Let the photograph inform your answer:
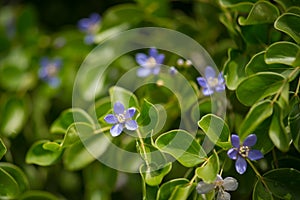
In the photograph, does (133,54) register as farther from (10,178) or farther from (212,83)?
(10,178)

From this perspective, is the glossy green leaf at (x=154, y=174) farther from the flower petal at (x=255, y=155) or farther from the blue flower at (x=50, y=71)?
the blue flower at (x=50, y=71)

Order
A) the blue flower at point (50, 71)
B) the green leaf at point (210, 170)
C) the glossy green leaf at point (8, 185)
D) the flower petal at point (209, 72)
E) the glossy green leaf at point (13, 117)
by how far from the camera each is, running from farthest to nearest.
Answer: the blue flower at point (50, 71), the glossy green leaf at point (13, 117), the flower petal at point (209, 72), the glossy green leaf at point (8, 185), the green leaf at point (210, 170)

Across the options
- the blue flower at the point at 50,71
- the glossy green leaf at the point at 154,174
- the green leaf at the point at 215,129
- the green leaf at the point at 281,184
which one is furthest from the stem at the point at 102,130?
the blue flower at the point at 50,71

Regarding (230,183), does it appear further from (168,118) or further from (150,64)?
(150,64)

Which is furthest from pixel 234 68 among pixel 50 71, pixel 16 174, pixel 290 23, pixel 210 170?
pixel 50 71

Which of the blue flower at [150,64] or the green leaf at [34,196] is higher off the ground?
the blue flower at [150,64]

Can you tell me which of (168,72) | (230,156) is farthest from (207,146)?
(168,72)

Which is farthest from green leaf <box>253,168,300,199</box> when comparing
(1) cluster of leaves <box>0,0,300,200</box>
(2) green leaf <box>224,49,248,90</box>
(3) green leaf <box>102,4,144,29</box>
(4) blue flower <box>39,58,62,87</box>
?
(4) blue flower <box>39,58,62,87</box>
